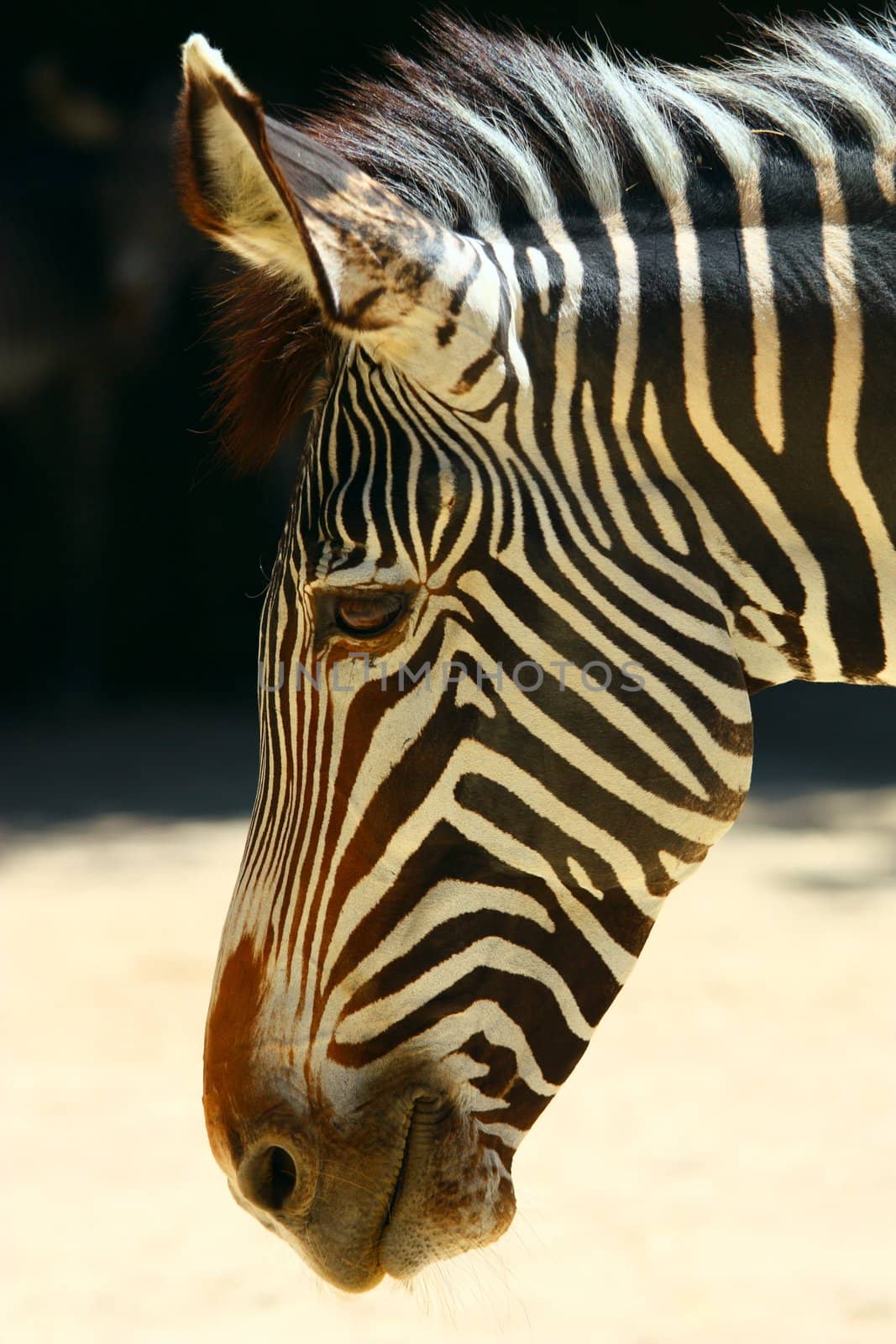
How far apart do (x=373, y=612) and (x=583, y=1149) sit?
3.23 metres

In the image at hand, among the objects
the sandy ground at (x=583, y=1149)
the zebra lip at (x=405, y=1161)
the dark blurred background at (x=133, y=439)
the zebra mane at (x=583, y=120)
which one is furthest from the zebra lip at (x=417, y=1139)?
the dark blurred background at (x=133, y=439)

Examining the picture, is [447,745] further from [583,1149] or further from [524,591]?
[583,1149]

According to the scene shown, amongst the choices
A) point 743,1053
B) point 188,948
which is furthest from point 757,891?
point 188,948

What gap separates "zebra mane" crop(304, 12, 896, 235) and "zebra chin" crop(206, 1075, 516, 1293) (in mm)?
1112

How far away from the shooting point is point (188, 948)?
5887 mm

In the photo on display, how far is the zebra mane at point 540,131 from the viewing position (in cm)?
167

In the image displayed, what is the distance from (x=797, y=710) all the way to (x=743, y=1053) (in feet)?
17.5

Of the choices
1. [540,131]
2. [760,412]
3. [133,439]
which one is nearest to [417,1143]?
[760,412]

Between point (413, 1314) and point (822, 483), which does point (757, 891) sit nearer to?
point (413, 1314)

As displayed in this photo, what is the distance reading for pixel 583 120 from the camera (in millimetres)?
1708

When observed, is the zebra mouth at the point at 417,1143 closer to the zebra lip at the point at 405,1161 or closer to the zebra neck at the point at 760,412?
the zebra lip at the point at 405,1161

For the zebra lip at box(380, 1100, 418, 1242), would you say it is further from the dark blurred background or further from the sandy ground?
the dark blurred background

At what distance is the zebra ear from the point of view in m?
1.33

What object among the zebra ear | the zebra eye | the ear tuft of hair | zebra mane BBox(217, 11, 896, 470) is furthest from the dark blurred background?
the zebra ear
